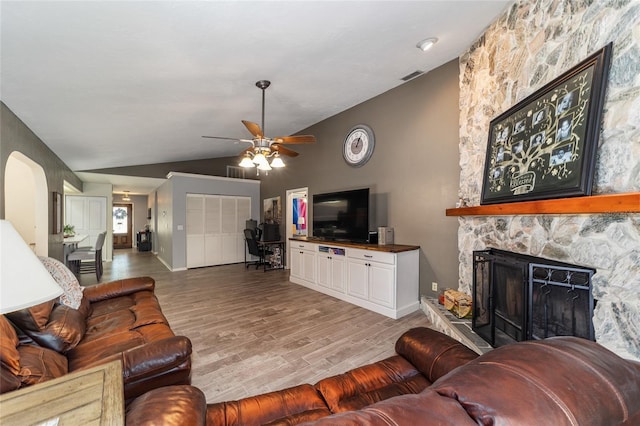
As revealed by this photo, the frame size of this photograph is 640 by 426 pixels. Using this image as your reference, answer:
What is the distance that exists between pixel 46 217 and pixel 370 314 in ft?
18.2

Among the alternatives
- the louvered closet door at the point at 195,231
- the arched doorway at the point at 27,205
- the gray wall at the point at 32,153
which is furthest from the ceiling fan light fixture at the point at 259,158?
the louvered closet door at the point at 195,231

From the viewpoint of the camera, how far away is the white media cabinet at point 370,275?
3.51m

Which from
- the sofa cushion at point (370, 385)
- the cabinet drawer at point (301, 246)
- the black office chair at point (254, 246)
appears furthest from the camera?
the black office chair at point (254, 246)

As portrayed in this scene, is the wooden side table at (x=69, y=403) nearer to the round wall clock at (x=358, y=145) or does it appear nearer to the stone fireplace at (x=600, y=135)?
the stone fireplace at (x=600, y=135)

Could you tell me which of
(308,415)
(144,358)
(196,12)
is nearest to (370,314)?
(308,415)

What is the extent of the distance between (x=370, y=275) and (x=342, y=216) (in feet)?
3.94

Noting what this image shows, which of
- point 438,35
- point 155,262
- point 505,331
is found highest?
point 438,35

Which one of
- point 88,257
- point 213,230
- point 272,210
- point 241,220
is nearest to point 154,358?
point 88,257

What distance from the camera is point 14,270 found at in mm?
885

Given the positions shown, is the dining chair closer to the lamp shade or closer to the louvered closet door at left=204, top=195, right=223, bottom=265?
the louvered closet door at left=204, top=195, right=223, bottom=265

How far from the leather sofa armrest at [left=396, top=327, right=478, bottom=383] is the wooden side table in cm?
144

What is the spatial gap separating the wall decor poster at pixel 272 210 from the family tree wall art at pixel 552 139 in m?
5.28

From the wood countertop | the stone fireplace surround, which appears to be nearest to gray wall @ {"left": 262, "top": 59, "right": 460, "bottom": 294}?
the wood countertop

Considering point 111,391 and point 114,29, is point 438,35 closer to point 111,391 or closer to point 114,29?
point 114,29
